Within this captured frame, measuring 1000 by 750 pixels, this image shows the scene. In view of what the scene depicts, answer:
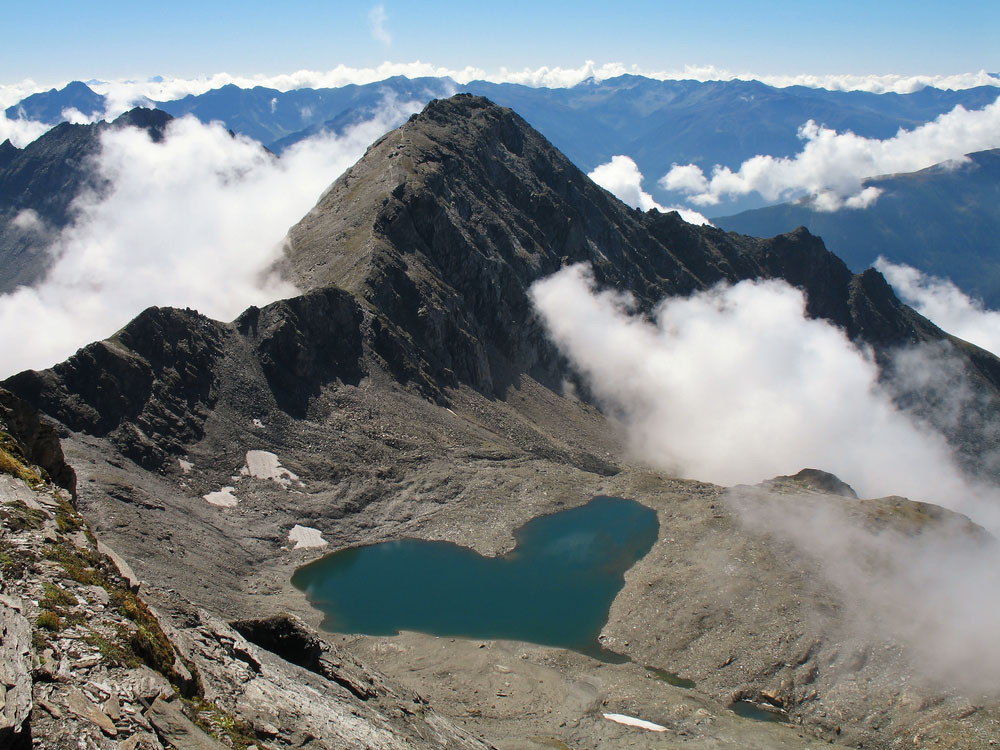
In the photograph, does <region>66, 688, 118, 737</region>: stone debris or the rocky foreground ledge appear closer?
<region>66, 688, 118, 737</region>: stone debris

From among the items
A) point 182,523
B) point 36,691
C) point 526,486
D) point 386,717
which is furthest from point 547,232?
point 36,691

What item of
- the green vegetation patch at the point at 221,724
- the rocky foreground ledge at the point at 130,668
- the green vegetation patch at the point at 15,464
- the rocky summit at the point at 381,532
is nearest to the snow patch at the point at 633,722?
the rocky summit at the point at 381,532

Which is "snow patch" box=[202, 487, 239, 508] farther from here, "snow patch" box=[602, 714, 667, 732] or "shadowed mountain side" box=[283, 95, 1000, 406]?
"snow patch" box=[602, 714, 667, 732]

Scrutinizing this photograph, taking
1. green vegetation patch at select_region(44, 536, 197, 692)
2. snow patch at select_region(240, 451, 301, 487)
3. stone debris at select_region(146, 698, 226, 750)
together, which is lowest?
stone debris at select_region(146, 698, 226, 750)

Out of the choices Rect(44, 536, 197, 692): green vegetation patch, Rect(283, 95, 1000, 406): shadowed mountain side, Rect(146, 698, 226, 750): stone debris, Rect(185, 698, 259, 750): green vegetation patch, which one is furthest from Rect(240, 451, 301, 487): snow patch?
Rect(146, 698, 226, 750): stone debris

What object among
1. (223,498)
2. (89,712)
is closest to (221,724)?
(89,712)

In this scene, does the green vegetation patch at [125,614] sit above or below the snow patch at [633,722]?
above

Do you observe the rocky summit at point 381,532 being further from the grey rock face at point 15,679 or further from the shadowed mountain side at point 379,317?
the shadowed mountain side at point 379,317
